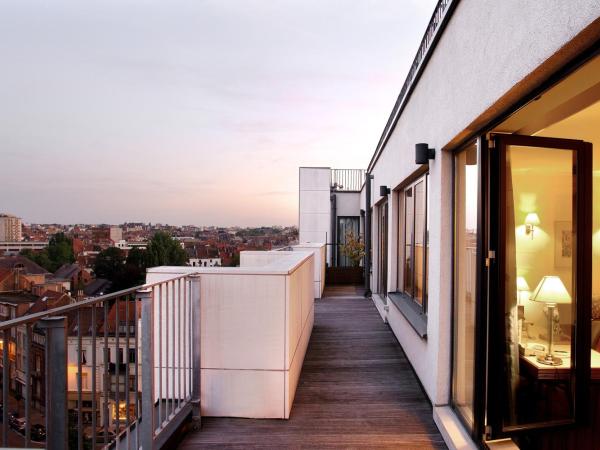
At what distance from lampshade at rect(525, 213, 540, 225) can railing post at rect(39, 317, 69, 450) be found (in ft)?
7.91

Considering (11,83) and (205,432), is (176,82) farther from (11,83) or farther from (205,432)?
(205,432)

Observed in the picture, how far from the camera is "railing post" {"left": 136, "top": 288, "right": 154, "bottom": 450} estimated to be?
2.05 m

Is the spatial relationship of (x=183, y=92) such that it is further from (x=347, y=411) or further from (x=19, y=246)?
(x=347, y=411)

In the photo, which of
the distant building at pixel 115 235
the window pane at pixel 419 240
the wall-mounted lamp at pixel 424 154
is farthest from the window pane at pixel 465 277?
the distant building at pixel 115 235

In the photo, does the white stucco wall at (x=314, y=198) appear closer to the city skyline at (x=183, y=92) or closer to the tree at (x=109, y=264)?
the city skyline at (x=183, y=92)

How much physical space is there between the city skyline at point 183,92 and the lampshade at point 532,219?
639cm

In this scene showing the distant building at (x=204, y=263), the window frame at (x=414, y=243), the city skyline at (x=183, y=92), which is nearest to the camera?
the distant building at (x=204, y=263)

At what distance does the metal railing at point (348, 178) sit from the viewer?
14794 millimetres

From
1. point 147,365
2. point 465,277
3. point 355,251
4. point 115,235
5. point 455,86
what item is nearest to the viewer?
point 147,365

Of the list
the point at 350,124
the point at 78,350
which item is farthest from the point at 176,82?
the point at 78,350

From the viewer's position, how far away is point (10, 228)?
5.83 meters

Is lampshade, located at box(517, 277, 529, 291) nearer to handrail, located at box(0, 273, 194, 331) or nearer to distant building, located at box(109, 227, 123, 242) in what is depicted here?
handrail, located at box(0, 273, 194, 331)

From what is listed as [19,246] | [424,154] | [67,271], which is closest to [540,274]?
[424,154]

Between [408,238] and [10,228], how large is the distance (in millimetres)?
5883
